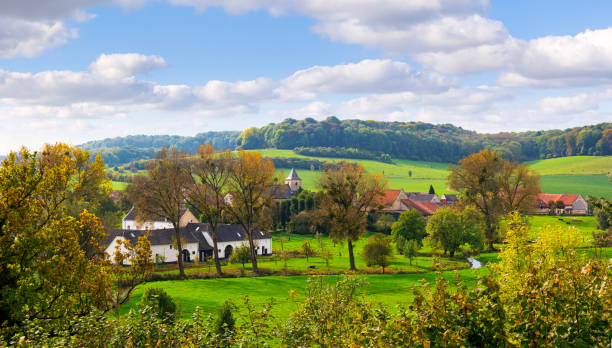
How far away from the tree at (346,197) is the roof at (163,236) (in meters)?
27.3

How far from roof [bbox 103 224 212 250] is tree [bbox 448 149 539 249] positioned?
42829 mm

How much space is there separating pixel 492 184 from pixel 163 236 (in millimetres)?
53353

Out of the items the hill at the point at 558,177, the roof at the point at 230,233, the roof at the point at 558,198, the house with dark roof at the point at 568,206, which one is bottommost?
the house with dark roof at the point at 568,206

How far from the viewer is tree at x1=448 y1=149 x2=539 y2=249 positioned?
236 ft

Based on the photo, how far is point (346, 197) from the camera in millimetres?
53875

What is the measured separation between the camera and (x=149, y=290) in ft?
79.9

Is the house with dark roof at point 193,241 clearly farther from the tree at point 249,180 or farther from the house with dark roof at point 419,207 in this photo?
the house with dark roof at point 419,207

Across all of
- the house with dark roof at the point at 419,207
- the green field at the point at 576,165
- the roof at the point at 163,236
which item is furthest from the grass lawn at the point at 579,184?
the roof at the point at 163,236

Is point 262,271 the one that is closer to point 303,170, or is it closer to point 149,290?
point 149,290

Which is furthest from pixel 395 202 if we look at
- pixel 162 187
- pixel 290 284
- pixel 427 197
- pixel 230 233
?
pixel 162 187

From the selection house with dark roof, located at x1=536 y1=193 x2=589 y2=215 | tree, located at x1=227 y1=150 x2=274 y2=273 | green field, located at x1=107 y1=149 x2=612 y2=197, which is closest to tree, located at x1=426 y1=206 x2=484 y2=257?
tree, located at x1=227 y1=150 x2=274 y2=273

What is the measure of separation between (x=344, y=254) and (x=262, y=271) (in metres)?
27.2

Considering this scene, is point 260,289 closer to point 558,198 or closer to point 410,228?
point 410,228

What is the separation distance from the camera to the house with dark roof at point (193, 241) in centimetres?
6929
